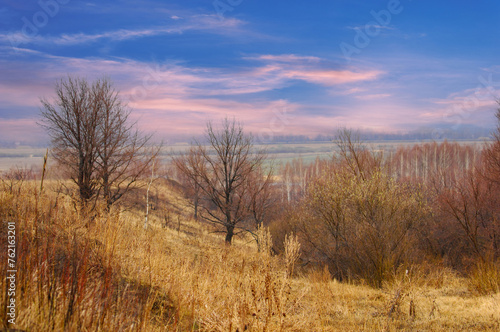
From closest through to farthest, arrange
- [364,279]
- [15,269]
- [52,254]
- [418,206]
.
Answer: [15,269], [52,254], [364,279], [418,206]

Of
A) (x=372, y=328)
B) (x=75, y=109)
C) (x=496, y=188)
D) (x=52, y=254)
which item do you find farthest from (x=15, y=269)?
(x=496, y=188)

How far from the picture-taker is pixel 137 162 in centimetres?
1689

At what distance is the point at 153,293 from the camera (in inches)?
206

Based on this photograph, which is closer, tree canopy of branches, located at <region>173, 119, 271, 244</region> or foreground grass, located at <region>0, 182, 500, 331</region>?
foreground grass, located at <region>0, 182, 500, 331</region>

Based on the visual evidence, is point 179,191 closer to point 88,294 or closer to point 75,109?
point 75,109

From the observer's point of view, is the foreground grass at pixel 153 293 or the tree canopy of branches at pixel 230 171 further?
the tree canopy of branches at pixel 230 171

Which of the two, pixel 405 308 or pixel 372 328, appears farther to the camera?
pixel 405 308

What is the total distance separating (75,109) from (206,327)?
45.6ft

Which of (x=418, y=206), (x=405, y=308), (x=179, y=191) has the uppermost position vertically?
(x=418, y=206)

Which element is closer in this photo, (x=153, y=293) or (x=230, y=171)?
(x=153, y=293)

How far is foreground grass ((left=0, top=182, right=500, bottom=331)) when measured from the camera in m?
3.44

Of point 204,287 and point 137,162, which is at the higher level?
point 137,162

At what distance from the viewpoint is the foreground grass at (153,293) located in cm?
344

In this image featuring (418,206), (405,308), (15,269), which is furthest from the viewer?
(418,206)
